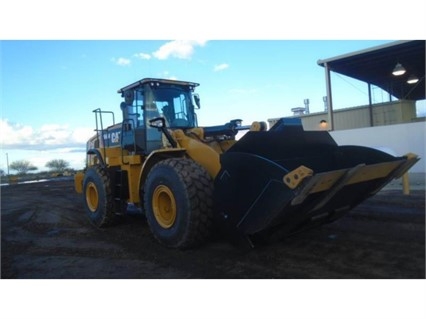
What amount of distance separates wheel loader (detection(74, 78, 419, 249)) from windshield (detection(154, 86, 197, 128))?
2cm

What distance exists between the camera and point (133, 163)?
6148mm

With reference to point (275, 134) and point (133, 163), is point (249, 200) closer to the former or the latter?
point (275, 134)

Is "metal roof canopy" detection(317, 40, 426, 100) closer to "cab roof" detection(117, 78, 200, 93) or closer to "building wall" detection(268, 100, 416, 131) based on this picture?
"building wall" detection(268, 100, 416, 131)

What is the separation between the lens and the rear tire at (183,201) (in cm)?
450

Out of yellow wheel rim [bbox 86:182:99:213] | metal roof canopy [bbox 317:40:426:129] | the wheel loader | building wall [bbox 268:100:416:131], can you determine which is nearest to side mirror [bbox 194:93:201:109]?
the wheel loader

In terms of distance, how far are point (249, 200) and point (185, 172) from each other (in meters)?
0.95

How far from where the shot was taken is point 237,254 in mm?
4598

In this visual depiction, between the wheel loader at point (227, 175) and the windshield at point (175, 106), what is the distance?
0.7 inches

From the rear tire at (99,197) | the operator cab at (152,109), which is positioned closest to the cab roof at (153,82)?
the operator cab at (152,109)

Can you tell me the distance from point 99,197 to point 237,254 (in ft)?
10.5

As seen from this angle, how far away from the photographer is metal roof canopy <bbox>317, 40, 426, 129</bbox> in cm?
1391

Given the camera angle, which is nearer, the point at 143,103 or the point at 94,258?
the point at 94,258

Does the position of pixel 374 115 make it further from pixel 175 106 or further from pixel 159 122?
pixel 159 122

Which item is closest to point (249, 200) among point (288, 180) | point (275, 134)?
point (288, 180)
